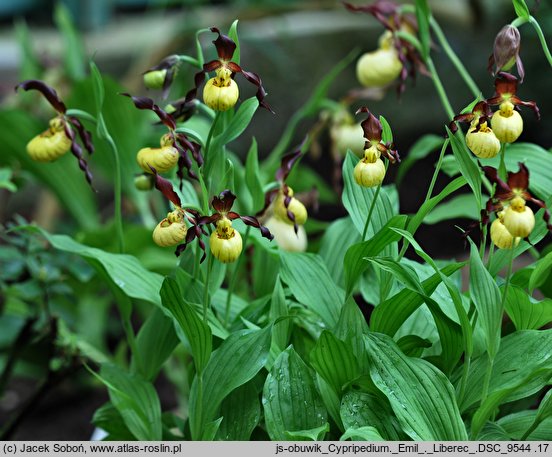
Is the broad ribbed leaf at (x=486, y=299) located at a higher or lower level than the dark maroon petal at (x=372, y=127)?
lower

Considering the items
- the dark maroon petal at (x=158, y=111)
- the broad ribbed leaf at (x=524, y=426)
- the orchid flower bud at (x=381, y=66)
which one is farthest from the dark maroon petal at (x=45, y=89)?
the broad ribbed leaf at (x=524, y=426)

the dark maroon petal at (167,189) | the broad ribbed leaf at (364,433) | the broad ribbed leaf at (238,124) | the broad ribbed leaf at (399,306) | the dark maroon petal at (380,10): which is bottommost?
the broad ribbed leaf at (364,433)

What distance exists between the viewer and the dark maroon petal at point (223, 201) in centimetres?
70

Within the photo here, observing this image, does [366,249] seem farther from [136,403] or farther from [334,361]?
[136,403]

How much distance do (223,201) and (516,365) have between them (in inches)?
12.9

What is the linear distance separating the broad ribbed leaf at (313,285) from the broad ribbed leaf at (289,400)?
0.27 ft

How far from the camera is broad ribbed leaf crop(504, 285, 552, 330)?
2.56ft

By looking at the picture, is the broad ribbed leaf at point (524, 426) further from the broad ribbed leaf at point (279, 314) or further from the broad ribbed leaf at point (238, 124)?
the broad ribbed leaf at point (238, 124)

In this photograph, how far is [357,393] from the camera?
789 millimetres

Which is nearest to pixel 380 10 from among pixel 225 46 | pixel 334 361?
pixel 225 46

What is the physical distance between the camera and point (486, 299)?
0.72 metres

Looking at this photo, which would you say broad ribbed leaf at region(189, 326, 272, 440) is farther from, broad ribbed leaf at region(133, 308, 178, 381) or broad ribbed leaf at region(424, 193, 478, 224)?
broad ribbed leaf at region(424, 193, 478, 224)

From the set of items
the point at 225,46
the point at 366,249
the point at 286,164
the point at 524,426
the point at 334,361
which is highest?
the point at 225,46

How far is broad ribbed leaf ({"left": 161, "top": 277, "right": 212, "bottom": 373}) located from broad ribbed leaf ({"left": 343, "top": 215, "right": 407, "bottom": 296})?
16cm
